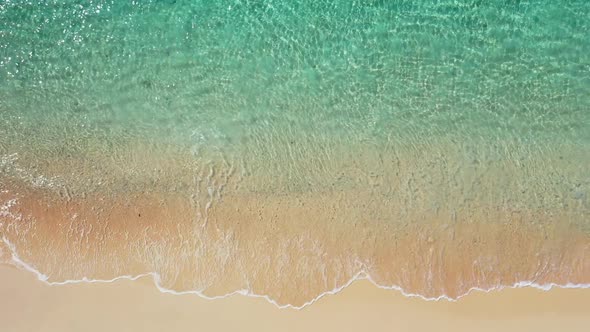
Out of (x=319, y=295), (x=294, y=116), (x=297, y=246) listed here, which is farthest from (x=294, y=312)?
(x=294, y=116)

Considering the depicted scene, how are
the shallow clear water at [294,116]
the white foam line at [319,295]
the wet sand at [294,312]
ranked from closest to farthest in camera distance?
the wet sand at [294,312] < the white foam line at [319,295] < the shallow clear water at [294,116]

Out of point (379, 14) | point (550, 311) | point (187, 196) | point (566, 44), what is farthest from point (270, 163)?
point (566, 44)

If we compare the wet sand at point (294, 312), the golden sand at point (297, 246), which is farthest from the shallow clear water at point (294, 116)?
the wet sand at point (294, 312)

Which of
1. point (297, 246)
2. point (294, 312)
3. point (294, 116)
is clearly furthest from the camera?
point (294, 116)

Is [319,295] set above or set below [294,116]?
below

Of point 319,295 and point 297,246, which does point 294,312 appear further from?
point 297,246

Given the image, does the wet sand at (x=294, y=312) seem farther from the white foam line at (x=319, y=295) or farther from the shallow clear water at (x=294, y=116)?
the shallow clear water at (x=294, y=116)

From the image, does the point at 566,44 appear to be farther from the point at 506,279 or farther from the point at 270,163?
the point at 270,163
